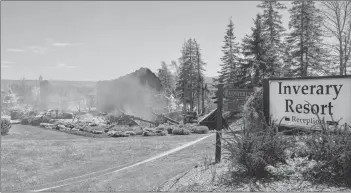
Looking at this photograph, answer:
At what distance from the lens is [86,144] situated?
14.1m

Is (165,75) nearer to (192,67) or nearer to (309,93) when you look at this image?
(192,67)

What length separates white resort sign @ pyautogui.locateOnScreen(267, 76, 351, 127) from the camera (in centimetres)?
509

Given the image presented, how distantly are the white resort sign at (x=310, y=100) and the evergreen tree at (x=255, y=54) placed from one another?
23.0 metres

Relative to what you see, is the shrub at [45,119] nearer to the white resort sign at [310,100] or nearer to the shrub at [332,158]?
the white resort sign at [310,100]

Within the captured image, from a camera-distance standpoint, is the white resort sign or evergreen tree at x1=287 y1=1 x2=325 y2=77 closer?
the white resort sign

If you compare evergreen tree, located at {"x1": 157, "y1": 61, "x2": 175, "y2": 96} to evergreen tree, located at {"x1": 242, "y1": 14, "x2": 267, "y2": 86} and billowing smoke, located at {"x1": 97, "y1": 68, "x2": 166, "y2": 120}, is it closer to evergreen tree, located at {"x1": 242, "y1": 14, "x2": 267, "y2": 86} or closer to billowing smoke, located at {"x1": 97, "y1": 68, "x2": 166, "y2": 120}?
billowing smoke, located at {"x1": 97, "y1": 68, "x2": 166, "y2": 120}

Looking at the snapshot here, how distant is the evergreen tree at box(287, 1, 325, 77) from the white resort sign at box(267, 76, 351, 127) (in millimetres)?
Answer: 24842

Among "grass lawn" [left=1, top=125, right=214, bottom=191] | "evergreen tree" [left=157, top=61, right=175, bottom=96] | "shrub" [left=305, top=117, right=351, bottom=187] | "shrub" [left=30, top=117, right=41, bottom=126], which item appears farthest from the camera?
"evergreen tree" [left=157, top=61, right=175, bottom=96]

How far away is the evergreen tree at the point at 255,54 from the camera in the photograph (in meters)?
28.4

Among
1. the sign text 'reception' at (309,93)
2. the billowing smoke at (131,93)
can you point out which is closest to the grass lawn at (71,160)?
the sign text 'reception' at (309,93)

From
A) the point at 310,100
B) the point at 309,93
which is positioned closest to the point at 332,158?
the point at 310,100

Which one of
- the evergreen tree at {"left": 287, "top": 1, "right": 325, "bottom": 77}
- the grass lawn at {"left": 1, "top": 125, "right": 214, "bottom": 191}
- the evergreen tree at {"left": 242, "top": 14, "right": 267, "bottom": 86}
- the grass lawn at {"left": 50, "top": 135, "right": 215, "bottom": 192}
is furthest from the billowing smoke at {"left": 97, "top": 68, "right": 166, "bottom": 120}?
the grass lawn at {"left": 50, "top": 135, "right": 215, "bottom": 192}

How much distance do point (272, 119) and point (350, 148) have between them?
1701 mm

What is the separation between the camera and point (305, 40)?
2927 centimetres
